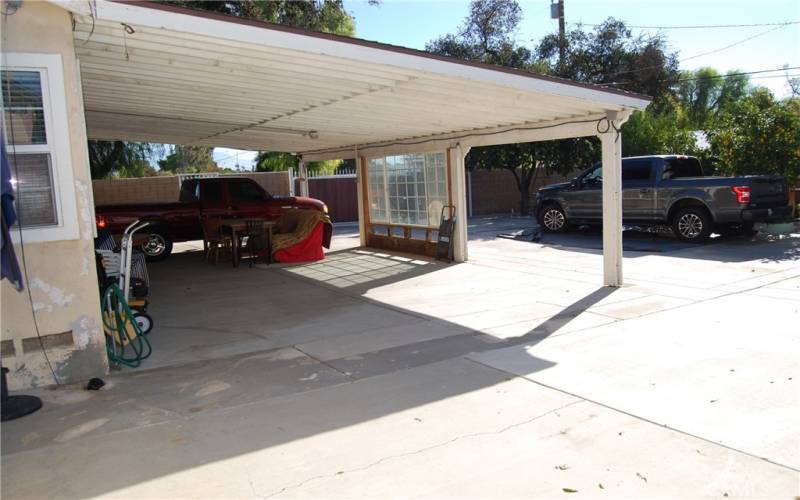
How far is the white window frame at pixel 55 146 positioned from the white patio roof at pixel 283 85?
0.49m

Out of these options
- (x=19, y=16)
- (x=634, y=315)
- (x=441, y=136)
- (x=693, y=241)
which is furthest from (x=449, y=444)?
(x=693, y=241)

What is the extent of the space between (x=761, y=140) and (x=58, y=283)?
46.4 feet

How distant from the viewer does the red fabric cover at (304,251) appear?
42.1 feet

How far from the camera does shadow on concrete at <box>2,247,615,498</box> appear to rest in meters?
3.76

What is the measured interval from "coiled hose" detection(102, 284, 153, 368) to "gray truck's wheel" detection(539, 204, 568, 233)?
38.4 feet

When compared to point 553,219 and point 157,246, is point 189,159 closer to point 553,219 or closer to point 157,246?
point 157,246

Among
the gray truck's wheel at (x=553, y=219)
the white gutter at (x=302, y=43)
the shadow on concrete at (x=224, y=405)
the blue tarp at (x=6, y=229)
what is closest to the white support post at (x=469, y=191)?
the gray truck's wheel at (x=553, y=219)

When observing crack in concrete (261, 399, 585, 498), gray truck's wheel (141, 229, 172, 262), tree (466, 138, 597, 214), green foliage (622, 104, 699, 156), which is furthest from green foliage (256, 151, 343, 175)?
crack in concrete (261, 399, 585, 498)

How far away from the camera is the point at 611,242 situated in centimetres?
873

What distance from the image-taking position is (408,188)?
536 inches

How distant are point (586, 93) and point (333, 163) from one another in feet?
73.8

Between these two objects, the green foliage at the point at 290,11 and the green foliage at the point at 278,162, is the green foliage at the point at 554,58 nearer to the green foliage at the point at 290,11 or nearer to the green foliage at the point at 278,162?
the green foliage at the point at 290,11

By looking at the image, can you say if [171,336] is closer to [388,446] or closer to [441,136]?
[388,446]

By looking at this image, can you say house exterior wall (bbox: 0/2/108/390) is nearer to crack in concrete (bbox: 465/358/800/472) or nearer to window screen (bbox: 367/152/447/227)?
crack in concrete (bbox: 465/358/800/472)
